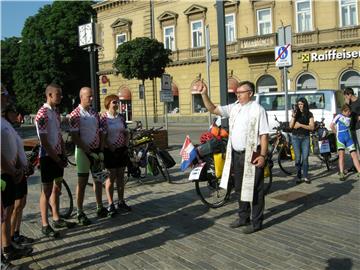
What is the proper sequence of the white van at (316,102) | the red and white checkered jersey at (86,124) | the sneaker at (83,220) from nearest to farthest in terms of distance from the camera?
the red and white checkered jersey at (86,124)
the sneaker at (83,220)
the white van at (316,102)

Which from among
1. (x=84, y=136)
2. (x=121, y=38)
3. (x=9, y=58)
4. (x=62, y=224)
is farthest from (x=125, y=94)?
(x=62, y=224)

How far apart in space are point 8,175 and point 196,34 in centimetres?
3337

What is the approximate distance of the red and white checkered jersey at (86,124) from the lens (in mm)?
6258

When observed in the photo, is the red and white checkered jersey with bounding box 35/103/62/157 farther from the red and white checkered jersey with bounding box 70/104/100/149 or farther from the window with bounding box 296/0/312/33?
the window with bounding box 296/0/312/33

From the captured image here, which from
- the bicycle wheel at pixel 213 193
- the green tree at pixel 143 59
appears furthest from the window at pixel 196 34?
the bicycle wheel at pixel 213 193

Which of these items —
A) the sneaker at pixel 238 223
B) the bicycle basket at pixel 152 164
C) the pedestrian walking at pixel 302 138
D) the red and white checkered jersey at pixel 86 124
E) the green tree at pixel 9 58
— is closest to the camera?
the sneaker at pixel 238 223

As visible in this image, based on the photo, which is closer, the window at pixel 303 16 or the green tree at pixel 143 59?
the green tree at pixel 143 59

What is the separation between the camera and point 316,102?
17.1 meters

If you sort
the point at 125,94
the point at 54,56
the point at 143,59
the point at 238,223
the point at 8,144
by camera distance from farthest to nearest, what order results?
1. the point at 54,56
2. the point at 125,94
3. the point at 143,59
4. the point at 238,223
5. the point at 8,144

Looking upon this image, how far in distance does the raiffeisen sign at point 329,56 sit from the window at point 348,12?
175 centimetres

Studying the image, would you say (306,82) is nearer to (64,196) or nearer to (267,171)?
(267,171)

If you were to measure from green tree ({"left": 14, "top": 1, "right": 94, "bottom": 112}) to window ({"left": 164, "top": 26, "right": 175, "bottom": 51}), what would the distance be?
12.5m

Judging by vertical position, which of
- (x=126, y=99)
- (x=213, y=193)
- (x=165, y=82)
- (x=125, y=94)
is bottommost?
(x=213, y=193)

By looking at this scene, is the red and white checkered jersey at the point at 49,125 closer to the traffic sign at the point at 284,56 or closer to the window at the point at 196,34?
the traffic sign at the point at 284,56
